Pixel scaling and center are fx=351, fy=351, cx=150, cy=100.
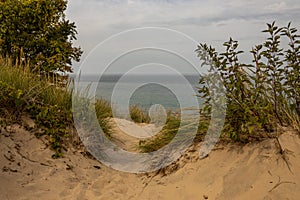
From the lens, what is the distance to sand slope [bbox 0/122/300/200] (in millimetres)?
3561

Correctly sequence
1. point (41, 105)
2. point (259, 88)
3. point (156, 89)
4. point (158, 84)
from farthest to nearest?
point (156, 89)
point (158, 84)
point (41, 105)
point (259, 88)

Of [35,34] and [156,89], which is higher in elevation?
[35,34]

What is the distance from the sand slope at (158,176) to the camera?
3.56m

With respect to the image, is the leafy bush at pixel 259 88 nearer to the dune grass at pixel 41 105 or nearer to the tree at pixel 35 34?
the dune grass at pixel 41 105

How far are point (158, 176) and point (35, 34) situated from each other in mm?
5434

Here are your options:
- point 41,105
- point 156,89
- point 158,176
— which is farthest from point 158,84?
point 158,176

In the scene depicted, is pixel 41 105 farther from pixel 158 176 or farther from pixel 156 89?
pixel 156 89

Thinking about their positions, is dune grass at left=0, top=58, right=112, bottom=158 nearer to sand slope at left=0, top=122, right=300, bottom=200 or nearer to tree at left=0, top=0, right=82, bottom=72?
sand slope at left=0, top=122, right=300, bottom=200

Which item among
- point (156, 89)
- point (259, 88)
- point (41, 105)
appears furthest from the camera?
point (156, 89)

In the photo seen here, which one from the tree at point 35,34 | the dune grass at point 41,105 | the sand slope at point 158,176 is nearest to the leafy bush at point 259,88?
the sand slope at point 158,176

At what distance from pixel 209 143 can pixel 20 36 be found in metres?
5.77

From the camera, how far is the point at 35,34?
27.6ft

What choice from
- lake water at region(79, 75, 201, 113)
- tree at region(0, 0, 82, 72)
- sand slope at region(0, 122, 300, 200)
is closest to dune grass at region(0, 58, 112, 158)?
sand slope at region(0, 122, 300, 200)

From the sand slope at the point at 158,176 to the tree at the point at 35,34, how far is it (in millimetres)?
3388
